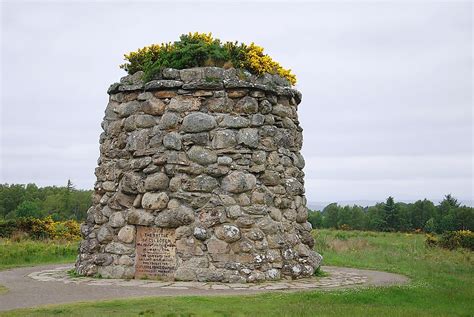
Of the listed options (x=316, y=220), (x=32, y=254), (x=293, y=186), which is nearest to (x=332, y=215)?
(x=316, y=220)

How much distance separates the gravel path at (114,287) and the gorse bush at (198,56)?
444 cm

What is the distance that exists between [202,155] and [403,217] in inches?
1238

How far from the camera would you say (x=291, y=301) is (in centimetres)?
871

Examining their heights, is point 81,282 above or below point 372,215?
below

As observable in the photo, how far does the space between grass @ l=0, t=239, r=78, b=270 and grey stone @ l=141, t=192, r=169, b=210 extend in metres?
5.18

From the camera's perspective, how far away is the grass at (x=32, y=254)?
1579cm

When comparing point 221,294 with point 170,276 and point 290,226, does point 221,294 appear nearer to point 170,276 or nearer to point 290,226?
point 170,276

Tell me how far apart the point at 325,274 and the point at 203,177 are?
11.6 ft

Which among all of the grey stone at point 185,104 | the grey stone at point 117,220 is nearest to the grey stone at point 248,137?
the grey stone at point 185,104

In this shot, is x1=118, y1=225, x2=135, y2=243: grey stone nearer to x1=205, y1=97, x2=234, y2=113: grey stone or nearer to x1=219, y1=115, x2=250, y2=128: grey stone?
x1=219, y1=115, x2=250, y2=128: grey stone

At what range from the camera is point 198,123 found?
11781 mm

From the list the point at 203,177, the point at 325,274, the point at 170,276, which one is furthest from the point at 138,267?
the point at 325,274

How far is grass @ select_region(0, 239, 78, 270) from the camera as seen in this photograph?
15.8 m

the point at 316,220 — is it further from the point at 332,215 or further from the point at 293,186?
the point at 293,186
